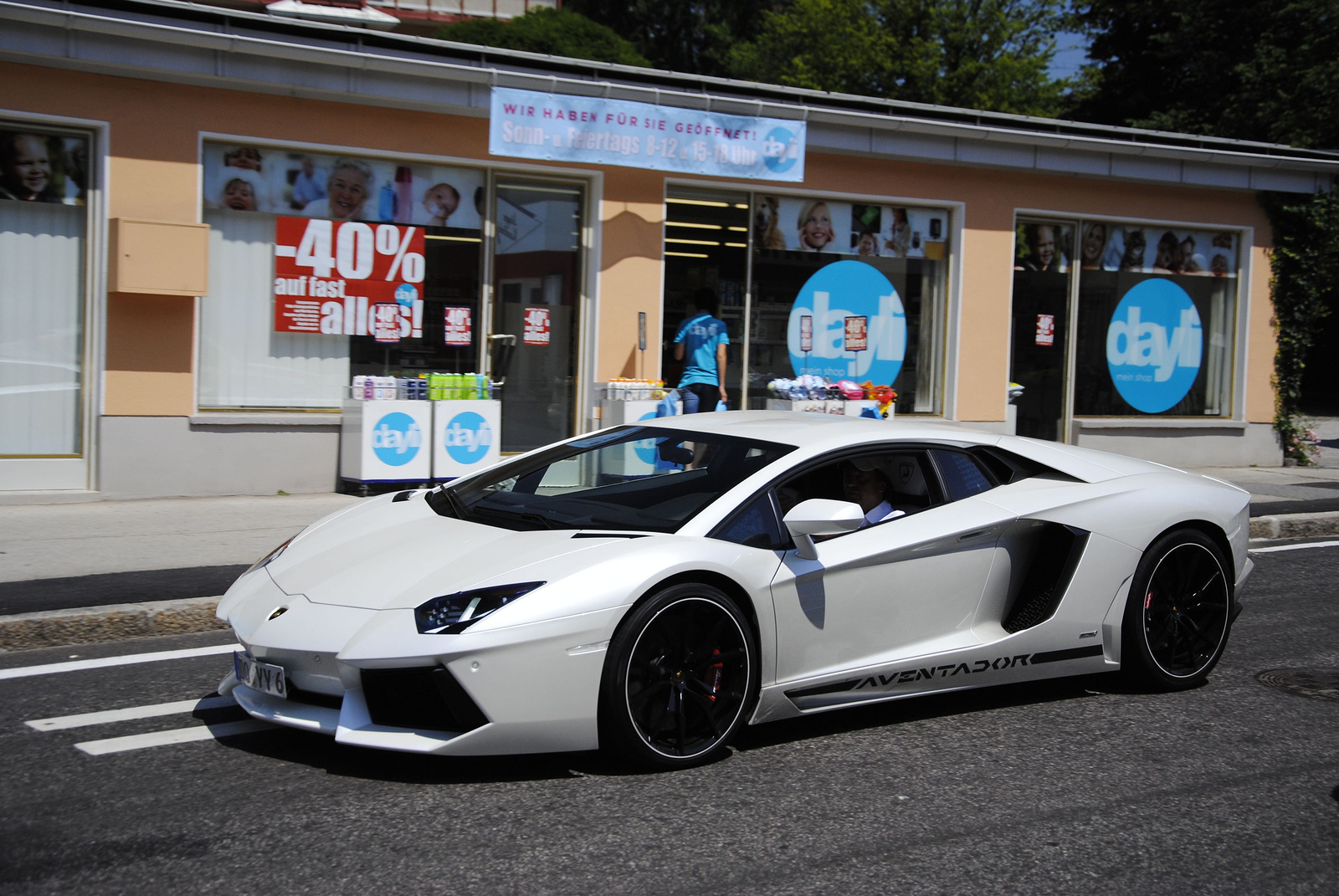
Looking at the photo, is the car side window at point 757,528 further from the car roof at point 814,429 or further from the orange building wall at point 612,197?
the orange building wall at point 612,197

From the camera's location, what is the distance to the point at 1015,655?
205 inches

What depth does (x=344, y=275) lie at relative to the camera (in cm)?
1149

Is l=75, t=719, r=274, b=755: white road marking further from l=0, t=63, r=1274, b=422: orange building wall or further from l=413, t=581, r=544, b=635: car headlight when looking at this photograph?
l=0, t=63, r=1274, b=422: orange building wall

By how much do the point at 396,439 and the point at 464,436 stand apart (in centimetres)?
65

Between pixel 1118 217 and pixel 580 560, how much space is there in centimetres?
1300

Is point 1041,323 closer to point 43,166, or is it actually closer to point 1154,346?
point 1154,346

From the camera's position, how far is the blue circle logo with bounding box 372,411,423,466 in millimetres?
11094

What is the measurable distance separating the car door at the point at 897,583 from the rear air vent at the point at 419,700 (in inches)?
48.2

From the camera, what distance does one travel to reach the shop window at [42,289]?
1031 centimetres

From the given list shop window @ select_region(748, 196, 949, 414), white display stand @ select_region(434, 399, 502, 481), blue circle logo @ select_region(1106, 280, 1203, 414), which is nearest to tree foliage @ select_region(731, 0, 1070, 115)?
blue circle logo @ select_region(1106, 280, 1203, 414)

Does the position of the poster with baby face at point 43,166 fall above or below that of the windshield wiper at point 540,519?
above

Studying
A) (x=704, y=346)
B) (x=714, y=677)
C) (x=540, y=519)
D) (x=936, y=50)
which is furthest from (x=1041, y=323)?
(x=936, y=50)

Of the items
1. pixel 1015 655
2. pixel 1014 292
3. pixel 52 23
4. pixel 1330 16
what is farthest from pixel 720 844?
pixel 1330 16

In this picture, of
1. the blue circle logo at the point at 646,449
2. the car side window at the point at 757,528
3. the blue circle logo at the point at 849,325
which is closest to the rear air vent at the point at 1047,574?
the car side window at the point at 757,528
